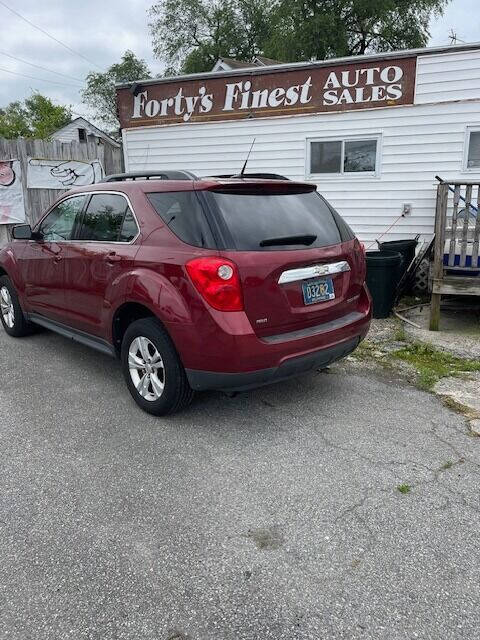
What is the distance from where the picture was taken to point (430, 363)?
503 centimetres

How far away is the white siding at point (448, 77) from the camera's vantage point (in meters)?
7.61

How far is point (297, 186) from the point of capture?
152 inches

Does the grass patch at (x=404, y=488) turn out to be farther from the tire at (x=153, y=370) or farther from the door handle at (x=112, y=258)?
the door handle at (x=112, y=258)

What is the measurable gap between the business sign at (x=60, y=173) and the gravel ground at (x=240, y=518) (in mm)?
6912

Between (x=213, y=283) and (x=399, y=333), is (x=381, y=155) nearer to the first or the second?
(x=399, y=333)

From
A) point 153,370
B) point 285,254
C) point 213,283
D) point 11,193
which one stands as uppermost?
point 11,193

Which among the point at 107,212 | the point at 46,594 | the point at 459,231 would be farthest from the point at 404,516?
the point at 459,231

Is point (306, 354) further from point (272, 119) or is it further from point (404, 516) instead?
point (272, 119)

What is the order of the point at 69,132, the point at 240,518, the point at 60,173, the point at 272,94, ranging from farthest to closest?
1. the point at 69,132
2. the point at 60,173
3. the point at 272,94
4. the point at 240,518

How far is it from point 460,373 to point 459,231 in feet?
8.00

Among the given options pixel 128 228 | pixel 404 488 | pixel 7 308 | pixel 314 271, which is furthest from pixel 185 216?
pixel 7 308

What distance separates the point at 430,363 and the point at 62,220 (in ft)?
12.8

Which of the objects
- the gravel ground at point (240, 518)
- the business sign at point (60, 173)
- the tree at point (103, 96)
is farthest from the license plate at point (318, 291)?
the tree at point (103, 96)

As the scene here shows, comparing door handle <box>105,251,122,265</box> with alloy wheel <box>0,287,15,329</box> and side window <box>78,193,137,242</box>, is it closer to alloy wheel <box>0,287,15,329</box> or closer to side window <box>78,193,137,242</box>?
side window <box>78,193,137,242</box>
